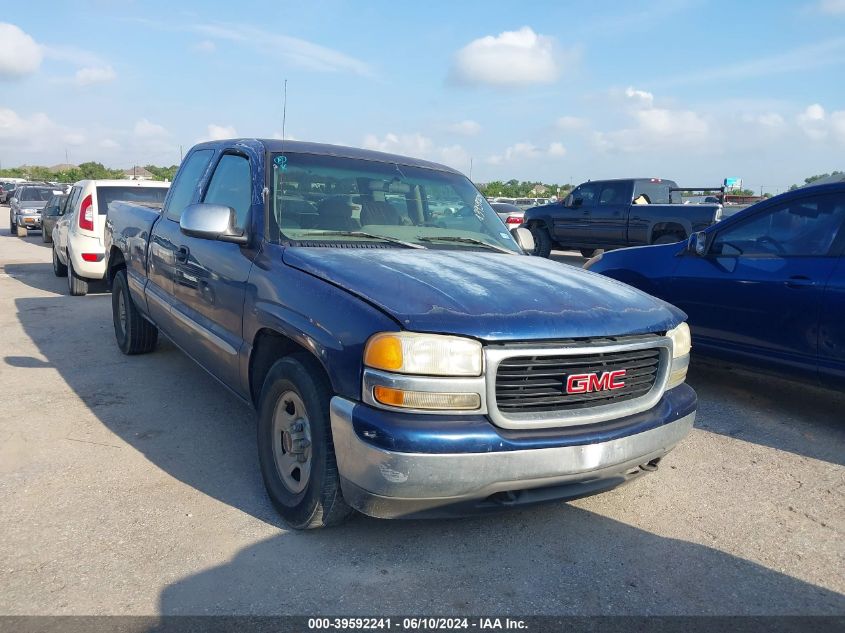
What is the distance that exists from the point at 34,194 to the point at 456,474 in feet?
80.5

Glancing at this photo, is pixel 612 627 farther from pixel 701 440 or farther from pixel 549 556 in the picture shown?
pixel 701 440

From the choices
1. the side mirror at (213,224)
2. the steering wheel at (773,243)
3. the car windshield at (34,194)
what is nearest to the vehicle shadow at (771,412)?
the steering wheel at (773,243)

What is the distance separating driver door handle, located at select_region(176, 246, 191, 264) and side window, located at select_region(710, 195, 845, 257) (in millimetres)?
3906

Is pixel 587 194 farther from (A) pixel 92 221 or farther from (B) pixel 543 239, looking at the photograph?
(A) pixel 92 221

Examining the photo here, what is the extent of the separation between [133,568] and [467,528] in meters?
1.48

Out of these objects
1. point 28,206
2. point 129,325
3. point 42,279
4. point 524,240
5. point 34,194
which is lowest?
point 42,279

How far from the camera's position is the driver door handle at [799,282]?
4648 millimetres

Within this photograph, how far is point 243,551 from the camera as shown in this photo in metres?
3.01

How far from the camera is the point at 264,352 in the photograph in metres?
3.45

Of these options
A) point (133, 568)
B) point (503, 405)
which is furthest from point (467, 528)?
point (133, 568)

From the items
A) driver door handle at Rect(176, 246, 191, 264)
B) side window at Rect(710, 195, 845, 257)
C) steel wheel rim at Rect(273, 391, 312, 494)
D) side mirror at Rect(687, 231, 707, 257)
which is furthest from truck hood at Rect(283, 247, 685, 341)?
side mirror at Rect(687, 231, 707, 257)

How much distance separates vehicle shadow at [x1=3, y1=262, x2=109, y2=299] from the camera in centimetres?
1049

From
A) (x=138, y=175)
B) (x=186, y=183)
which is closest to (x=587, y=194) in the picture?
(x=186, y=183)

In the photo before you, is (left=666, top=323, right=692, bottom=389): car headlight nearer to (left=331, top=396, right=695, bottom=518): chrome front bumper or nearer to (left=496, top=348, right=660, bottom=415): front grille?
(left=496, top=348, right=660, bottom=415): front grille
